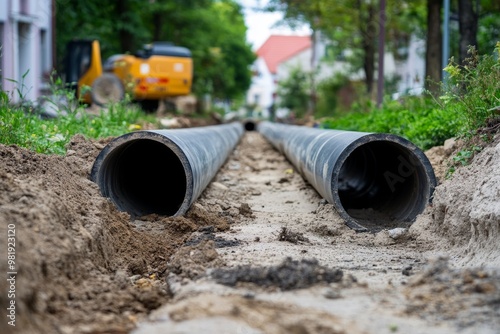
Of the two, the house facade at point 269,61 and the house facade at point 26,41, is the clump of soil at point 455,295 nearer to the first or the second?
the house facade at point 26,41

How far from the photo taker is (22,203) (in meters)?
4.79

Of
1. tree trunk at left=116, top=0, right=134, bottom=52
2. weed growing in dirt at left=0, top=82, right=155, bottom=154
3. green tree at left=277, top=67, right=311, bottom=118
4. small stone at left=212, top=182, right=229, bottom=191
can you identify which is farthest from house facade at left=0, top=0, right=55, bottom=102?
green tree at left=277, top=67, right=311, bottom=118

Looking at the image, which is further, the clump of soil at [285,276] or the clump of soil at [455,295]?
the clump of soil at [285,276]

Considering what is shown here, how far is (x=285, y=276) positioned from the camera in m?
4.40

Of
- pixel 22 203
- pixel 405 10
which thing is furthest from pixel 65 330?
pixel 405 10

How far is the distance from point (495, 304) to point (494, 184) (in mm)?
2030

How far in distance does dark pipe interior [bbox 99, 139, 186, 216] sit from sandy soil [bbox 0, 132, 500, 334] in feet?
1.08

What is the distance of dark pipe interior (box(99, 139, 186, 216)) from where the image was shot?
7543mm

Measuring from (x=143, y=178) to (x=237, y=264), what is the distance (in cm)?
396

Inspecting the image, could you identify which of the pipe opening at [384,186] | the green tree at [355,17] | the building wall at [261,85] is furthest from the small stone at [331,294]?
the building wall at [261,85]

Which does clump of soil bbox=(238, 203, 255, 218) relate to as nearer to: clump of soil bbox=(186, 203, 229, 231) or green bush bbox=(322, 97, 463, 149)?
clump of soil bbox=(186, 203, 229, 231)

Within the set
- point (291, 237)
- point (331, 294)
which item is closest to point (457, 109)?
point (291, 237)

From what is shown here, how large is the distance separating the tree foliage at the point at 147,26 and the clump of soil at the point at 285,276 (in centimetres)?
2275

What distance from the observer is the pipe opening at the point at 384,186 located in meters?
7.31
